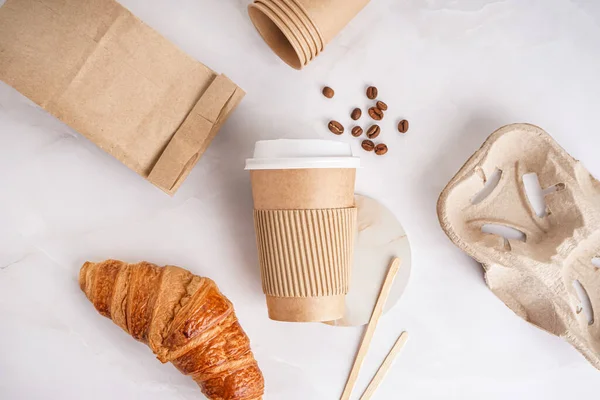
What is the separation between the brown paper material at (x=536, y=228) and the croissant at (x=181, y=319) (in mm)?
588

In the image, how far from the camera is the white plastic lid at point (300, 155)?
1.03 meters

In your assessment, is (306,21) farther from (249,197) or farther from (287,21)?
(249,197)

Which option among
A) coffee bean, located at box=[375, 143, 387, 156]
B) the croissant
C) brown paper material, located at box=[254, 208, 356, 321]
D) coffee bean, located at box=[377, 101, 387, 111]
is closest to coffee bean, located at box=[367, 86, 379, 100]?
coffee bean, located at box=[377, 101, 387, 111]

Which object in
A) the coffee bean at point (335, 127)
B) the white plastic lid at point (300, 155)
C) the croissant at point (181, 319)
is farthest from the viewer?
the coffee bean at point (335, 127)

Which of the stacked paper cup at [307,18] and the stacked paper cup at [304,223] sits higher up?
the stacked paper cup at [307,18]

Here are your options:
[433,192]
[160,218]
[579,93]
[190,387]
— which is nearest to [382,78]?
[433,192]

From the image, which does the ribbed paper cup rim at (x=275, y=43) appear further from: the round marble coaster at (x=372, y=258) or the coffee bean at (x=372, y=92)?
the round marble coaster at (x=372, y=258)

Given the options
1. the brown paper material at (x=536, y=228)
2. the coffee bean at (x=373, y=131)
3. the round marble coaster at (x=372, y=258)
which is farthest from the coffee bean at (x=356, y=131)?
the brown paper material at (x=536, y=228)

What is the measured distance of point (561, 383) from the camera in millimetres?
1401

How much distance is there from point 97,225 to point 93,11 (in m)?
0.52

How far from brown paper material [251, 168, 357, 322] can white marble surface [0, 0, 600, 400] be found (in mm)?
218

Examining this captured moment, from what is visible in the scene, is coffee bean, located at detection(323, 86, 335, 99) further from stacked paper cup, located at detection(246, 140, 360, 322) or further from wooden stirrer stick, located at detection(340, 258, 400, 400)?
wooden stirrer stick, located at detection(340, 258, 400, 400)

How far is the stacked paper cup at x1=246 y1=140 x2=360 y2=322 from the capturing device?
1052mm

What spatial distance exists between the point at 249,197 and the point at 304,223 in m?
0.30
